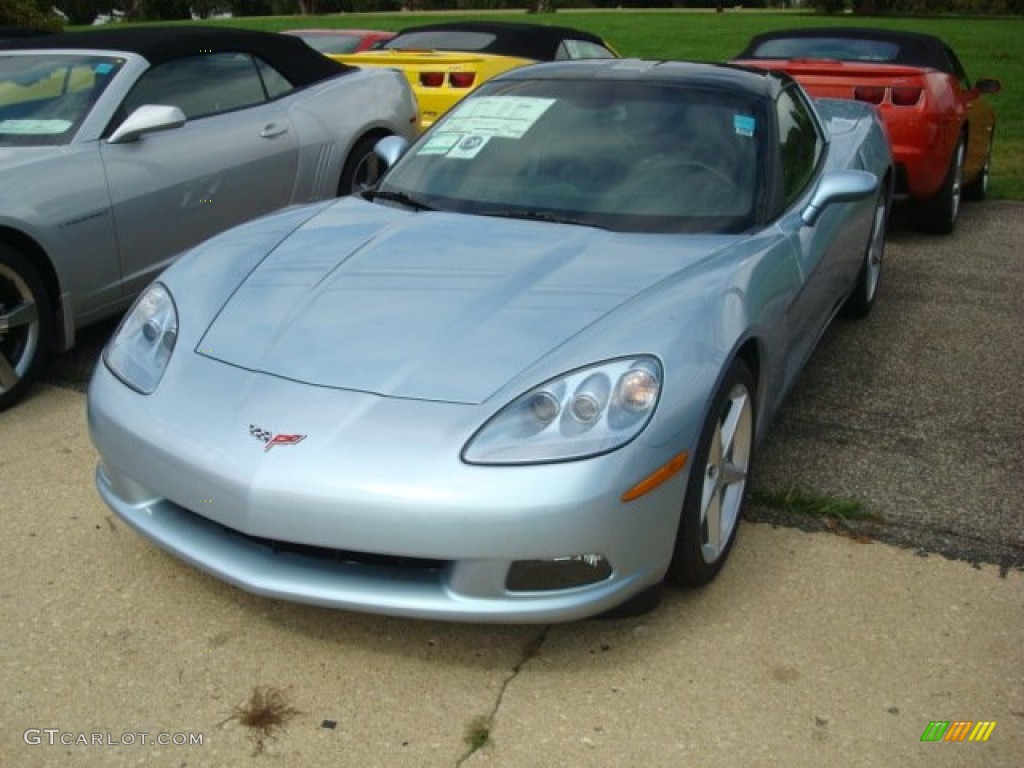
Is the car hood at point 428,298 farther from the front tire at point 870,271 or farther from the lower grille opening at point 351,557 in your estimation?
the front tire at point 870,271

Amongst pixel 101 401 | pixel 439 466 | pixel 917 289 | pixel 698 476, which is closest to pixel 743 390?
pixel 698 476

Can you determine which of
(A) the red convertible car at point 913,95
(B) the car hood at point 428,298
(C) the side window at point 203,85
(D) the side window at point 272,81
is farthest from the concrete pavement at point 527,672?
(A) the red convertible car at point 913,95

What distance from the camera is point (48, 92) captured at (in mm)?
5102

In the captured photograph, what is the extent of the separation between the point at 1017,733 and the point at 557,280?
5.23 ft

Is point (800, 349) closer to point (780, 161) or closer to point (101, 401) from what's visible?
point (780, 161)

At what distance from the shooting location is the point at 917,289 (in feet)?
20.6

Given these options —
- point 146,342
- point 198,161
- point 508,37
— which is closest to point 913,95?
point 508,37

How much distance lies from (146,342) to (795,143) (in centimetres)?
249

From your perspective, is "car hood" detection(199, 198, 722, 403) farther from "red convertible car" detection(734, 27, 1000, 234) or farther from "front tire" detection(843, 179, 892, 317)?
"red convertible car" detection(734, 27, 1000, 234)

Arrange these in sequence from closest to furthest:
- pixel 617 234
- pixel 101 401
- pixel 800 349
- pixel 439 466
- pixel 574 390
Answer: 1. pixel 439 466
2. pixel 574 390
3. pixel 101 401
4. pixel 617 234
5. pixel 800 349

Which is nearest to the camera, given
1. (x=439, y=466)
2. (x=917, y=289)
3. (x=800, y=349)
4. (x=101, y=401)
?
(x=439, y=466)

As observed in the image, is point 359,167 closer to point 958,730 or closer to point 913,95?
point 913,95

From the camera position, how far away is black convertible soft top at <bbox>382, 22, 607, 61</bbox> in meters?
9.43
